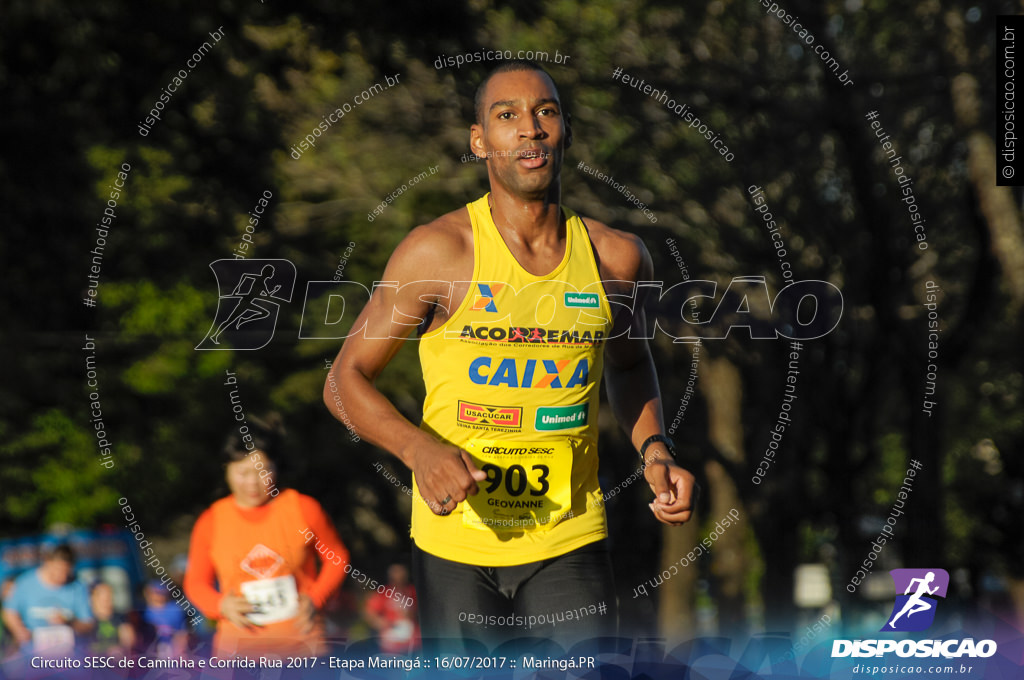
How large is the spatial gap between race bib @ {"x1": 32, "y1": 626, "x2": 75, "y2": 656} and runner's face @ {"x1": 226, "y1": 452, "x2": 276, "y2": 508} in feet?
5.75

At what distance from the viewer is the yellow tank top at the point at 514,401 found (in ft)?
10.7

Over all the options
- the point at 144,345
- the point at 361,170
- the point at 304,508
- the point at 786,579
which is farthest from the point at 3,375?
the point at 786,579

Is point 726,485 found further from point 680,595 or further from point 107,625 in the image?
point 107,625

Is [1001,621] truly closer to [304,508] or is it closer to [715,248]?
[715,248]

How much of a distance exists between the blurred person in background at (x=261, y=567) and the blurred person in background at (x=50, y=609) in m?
1.53

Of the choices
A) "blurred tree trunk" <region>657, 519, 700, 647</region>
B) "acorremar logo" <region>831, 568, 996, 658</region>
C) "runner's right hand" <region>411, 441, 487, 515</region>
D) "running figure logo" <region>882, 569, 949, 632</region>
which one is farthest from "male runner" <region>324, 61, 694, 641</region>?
"blurred tree trunk" <region>657, 519, 700, 647</region>

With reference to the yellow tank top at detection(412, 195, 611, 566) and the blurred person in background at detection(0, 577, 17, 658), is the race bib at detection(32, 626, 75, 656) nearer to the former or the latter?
the blurred person in background at detection(0, 577, 17, 658)

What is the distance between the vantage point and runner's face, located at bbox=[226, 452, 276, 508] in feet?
16.3

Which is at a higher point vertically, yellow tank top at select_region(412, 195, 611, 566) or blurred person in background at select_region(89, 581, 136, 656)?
yellow tank top at select_region(412, 195, 611, 566)

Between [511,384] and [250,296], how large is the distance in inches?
230

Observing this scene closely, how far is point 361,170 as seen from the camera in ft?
32.0

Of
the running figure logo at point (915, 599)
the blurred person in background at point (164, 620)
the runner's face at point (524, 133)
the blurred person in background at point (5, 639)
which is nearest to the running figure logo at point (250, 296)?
the blurred person in background at point (164, 620)

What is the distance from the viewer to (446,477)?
2.84 m

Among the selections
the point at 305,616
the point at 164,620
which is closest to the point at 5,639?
the point at 164,620
